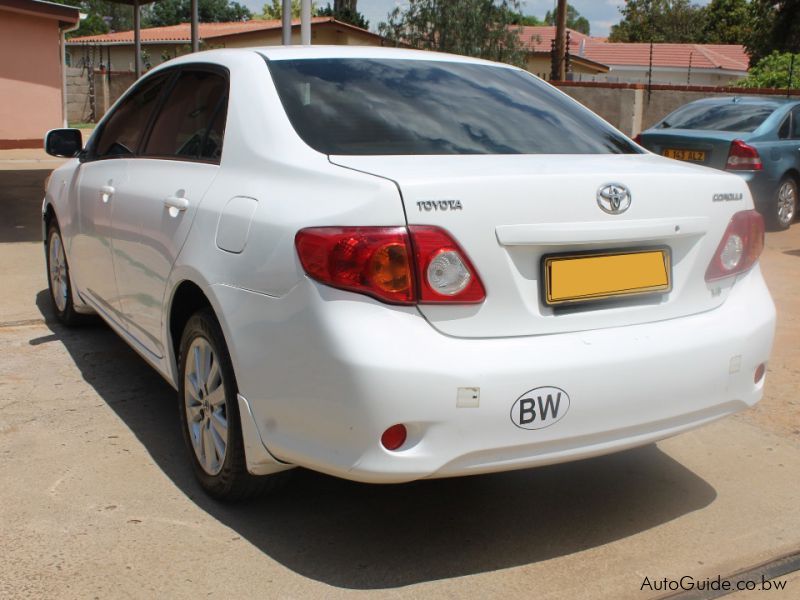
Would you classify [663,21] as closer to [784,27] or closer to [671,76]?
[671,76]

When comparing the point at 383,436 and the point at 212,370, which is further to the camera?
the point at 212,370

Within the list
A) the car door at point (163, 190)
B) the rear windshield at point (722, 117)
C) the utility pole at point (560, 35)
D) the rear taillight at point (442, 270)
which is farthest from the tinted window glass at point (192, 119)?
the utility pole at point (560, 35)

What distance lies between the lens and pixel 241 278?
315 cm

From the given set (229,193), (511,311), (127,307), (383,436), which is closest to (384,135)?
(229,193)

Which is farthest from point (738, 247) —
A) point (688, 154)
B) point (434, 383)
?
point (688, 154)

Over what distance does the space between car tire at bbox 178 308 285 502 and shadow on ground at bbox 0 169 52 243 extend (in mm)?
6229

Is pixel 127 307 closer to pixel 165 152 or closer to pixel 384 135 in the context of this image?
pixel 165 152

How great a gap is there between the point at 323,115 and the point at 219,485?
1308mm

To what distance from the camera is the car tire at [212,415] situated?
330 centimetres

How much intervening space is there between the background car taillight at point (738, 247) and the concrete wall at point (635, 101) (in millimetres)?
15219

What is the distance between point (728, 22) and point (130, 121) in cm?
7420

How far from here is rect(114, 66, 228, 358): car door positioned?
3705mm

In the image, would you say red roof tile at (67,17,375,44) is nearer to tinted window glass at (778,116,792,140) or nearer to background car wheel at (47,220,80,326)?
tinted window glass at (778,116,792,140)

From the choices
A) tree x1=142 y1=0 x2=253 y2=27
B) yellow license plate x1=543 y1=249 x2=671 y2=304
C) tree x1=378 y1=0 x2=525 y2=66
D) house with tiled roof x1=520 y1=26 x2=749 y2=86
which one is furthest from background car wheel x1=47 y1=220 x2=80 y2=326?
tree x1=142 y1=0 x2=253 y2=27
